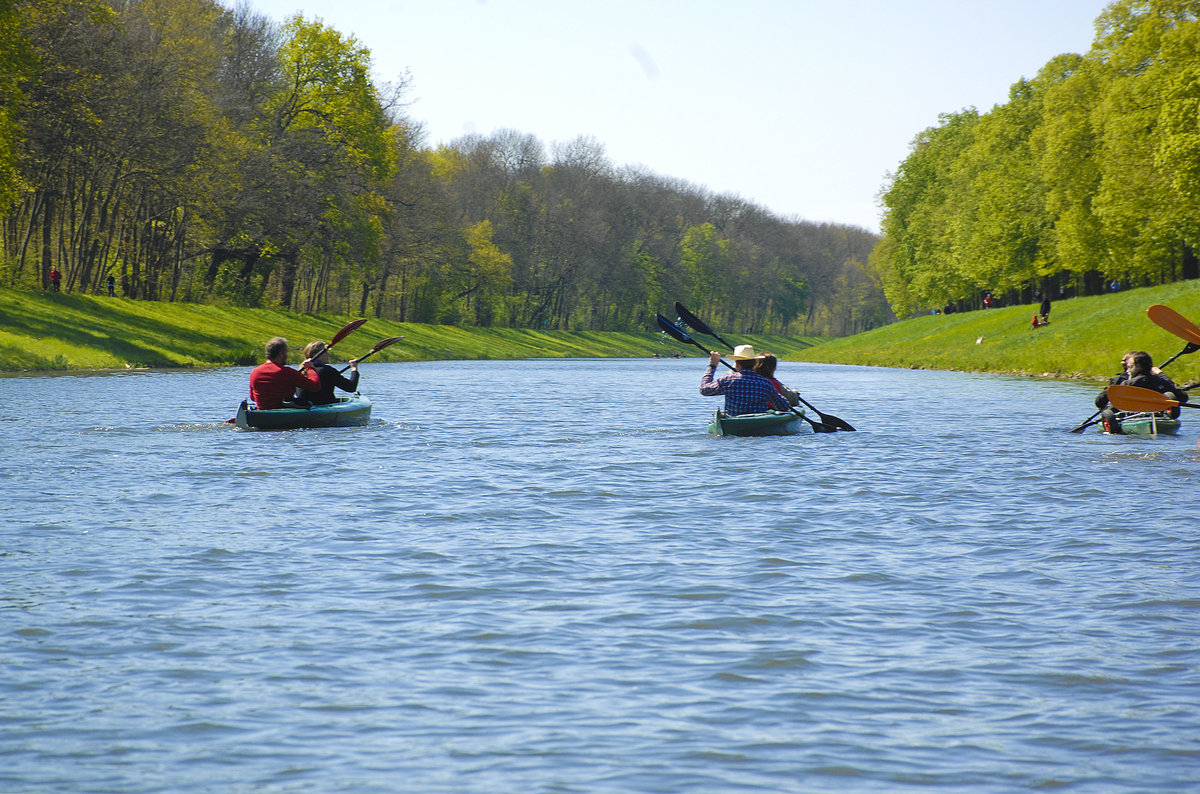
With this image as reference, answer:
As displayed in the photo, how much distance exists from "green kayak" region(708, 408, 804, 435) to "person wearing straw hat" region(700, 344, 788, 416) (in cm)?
17

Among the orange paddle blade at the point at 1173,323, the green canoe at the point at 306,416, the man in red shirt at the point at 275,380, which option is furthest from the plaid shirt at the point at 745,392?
the man in red shirt at the point at 275,380

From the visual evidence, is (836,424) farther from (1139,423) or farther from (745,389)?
(1139,423)

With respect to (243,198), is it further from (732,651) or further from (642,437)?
(732,651)

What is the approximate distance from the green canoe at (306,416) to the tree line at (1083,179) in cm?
3225

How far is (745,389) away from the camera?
19.8m

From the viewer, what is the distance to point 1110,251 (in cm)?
5112

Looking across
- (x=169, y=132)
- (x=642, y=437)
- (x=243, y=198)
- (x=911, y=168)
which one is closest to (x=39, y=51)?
(x=169, y=132)

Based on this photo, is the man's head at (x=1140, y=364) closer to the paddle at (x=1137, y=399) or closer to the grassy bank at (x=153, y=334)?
the paddle at (x=1137, y=399)

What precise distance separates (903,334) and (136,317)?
45823 mm

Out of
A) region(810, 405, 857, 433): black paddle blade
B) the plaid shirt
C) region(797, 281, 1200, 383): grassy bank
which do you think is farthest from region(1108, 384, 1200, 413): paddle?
region(797, 281, 1200, 383): grassy bank

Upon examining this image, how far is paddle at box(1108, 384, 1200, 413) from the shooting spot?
1892cm

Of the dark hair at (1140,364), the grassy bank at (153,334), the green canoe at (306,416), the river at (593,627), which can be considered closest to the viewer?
the river at (593,627)

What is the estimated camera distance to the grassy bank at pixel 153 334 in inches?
1492

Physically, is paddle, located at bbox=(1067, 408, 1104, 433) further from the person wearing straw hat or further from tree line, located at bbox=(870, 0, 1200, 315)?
tree line, located at bbox=(870, 0, 1200, 315)
